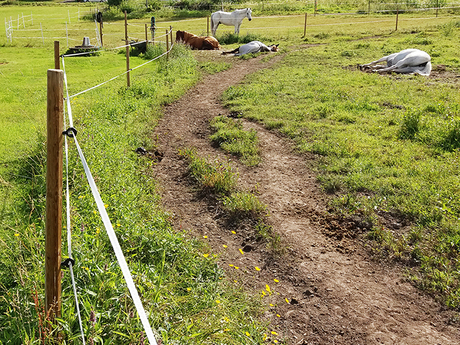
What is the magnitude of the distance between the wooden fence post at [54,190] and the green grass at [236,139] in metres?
4.74

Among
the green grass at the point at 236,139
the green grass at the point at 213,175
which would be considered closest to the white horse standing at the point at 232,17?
the green grass at the point at 236,139

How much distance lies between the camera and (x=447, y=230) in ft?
15.8

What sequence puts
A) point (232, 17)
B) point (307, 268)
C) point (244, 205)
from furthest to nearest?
point (232, 17)
point (244, 205)
point (307, 268)

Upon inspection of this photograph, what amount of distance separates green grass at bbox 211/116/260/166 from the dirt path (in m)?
0.22

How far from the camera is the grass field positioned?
314 cm

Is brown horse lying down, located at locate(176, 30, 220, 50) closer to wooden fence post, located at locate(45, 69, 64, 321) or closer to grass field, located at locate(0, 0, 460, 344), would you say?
grass field, located at locate(0, 0, 460, 344)

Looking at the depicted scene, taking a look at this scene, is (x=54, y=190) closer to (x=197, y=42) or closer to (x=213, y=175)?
(x=213, y=175)

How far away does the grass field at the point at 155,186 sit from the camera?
3137mm

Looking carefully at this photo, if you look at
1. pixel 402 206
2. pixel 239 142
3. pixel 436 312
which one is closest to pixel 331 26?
pixel 239 142

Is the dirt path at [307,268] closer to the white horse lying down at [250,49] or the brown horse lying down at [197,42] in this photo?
the white horse lying down at [250,49]

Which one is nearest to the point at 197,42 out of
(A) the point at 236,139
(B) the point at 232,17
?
(B) the point at 232,17

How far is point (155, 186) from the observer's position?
243 inches

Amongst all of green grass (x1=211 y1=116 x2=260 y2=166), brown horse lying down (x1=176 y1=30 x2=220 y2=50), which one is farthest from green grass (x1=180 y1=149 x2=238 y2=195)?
brown horse lying down (x1=176 y1=30 x2=220 y2=50)

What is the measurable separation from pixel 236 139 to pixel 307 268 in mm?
3945
